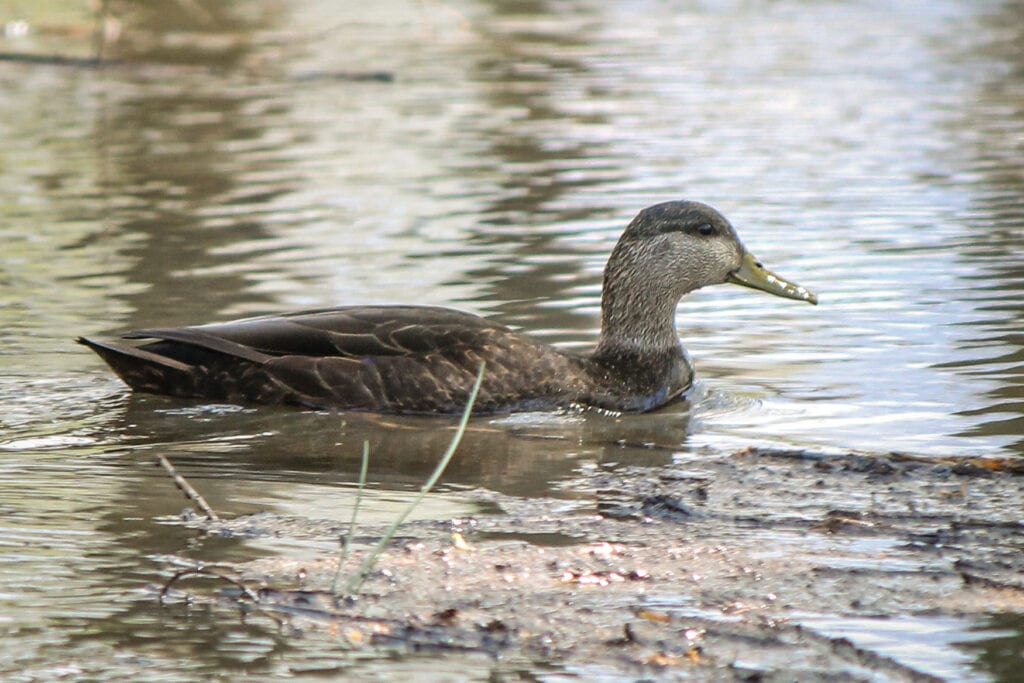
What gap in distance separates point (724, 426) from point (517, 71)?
593 inches

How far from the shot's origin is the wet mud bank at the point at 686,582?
16.1 feet

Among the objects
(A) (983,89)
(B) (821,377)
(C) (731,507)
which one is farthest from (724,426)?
(A) (983,89)

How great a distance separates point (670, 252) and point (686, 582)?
3.99 meters

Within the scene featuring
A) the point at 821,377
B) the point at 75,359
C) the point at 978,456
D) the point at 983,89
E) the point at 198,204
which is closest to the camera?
the point at 978,456

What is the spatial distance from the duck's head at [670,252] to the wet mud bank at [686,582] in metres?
2.46

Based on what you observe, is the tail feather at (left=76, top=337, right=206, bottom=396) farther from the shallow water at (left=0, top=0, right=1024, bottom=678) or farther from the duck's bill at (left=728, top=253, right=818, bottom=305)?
the duck's bill at (left=728, top=253, right=818, bottom=305)

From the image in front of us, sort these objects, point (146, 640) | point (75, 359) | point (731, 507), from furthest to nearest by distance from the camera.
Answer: point (75, 359), point (731, 507), point (146, 640)

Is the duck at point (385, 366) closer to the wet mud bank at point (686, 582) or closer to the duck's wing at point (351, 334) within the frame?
the duck's wing at point (351, 334)

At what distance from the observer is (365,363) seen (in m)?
8.66

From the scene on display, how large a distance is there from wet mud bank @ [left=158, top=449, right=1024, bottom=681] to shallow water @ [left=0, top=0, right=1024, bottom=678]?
36 centimetres

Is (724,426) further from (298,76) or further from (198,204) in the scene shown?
(298,76)

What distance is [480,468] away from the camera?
7.47 meters

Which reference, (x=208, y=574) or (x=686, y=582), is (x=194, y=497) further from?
(x=686, y=582)

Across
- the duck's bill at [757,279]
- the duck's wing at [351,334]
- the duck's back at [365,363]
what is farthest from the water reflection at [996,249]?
the duck's wing at [351,334]
